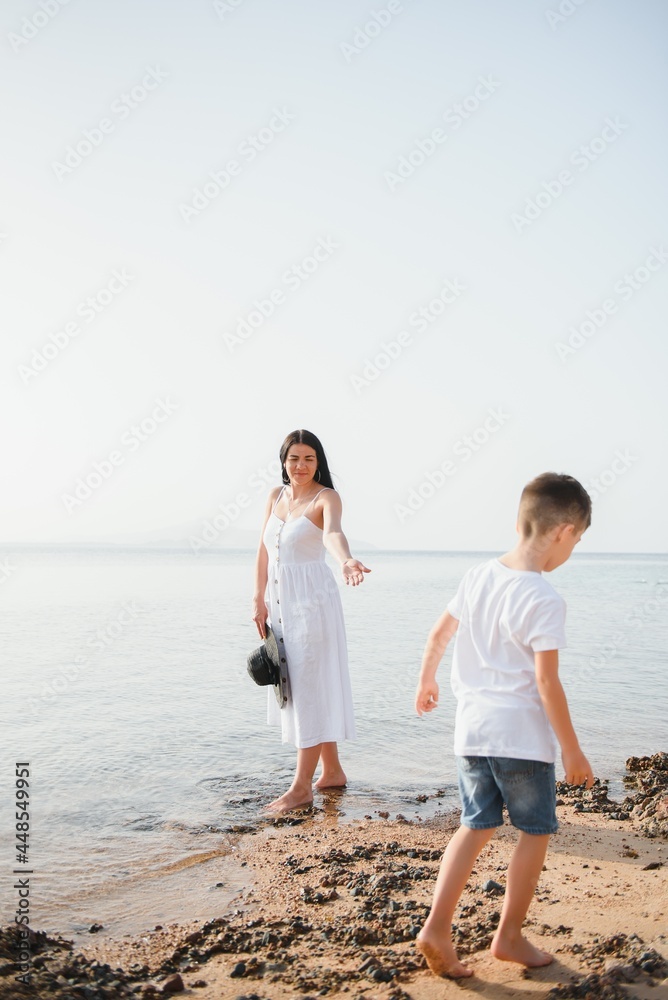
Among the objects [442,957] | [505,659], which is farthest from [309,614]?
[442,957]

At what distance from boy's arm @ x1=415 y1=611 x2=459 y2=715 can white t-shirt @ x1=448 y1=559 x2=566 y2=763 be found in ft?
0.30

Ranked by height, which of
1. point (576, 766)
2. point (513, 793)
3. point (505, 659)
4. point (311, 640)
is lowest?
point (513, 793)

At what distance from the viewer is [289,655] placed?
18.3 feet

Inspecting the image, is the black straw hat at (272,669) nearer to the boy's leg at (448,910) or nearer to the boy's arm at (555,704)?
the boy's leg at (448,910)

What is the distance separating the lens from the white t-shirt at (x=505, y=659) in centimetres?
282

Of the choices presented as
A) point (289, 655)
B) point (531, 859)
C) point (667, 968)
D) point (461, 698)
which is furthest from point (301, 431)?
point (667, 968)

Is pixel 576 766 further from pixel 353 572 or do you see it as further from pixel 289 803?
pixel 289 803

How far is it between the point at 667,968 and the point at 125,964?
2.02 metres

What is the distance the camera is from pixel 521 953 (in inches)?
115

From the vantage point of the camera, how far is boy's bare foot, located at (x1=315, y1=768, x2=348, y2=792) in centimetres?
573

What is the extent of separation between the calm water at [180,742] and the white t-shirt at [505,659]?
1.77 metres

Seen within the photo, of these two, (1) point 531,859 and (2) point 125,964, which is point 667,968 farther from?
(2) point 125,964

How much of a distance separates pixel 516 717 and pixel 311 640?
2.78 metres

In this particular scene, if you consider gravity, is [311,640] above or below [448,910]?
above
